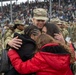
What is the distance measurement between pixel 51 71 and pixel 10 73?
0.45m

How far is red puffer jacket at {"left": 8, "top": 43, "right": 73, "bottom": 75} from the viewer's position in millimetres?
3785

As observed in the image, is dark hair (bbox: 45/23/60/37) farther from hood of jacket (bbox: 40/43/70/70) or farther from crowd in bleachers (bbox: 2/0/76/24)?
crowd in bleachers (bbox: 2/0/76/24)

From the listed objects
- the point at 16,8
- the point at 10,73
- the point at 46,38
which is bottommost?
the point at 16,8

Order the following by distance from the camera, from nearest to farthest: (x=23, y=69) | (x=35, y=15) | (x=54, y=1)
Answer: (x=23, y=69) < (x=35, y=15) < (x=54, y=1)

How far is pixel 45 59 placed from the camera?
3801 millimetres

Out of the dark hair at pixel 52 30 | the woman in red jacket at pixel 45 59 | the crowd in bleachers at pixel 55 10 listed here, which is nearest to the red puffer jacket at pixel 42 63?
the woman in red jacket at pixel 45 59

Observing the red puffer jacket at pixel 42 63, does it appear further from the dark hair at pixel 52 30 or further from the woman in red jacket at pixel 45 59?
the dark hair at pixel 52 30

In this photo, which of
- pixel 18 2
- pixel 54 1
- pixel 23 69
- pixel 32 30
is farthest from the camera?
pixel 18 2

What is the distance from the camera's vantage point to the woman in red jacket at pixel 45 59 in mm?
3789

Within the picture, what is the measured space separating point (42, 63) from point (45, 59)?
0.18ft

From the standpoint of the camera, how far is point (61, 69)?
3.90 metres

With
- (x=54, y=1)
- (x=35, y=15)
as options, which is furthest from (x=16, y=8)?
(x=35, y=15)

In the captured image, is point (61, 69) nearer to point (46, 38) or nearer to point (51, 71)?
point (51, 71)

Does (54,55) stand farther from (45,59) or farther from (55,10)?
(55,10)
